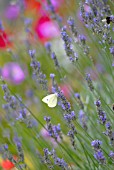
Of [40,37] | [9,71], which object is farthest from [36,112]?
[40,37]

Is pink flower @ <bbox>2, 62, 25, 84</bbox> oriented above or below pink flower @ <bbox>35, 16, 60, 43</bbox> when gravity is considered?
below

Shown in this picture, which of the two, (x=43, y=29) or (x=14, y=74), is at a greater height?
(x=43, y=29)

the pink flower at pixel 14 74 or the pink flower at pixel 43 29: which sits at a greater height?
the pink flower at pixel 43 29

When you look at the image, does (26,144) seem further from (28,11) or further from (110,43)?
(28,11)

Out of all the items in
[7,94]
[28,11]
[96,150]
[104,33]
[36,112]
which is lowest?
[96,150]

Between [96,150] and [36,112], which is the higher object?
[36,112]

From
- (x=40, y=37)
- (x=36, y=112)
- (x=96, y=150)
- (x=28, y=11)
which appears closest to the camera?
(x=96, y=150)

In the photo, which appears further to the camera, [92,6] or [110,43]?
[92,6]

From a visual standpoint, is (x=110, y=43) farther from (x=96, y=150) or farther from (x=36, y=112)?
(x=36, y=112)

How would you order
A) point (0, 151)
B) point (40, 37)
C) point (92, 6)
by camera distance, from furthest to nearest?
point (40, 37) < point (0, 151) < point (92, 6)
